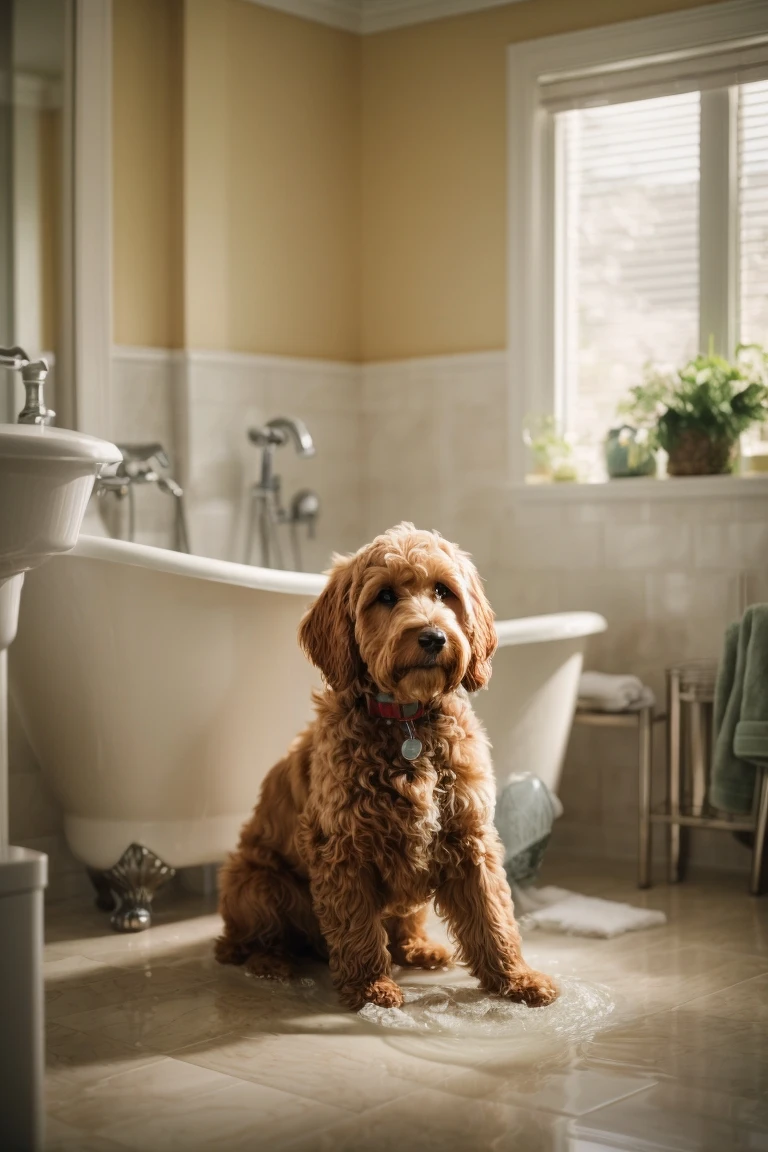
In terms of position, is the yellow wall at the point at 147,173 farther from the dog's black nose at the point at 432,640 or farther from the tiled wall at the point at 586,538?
the dog's black nose at the point at 432,640

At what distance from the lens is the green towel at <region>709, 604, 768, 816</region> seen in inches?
136

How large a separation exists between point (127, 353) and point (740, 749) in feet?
6.61

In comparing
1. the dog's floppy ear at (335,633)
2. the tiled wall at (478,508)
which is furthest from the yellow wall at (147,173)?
the dog's floppy ear at (335,633)

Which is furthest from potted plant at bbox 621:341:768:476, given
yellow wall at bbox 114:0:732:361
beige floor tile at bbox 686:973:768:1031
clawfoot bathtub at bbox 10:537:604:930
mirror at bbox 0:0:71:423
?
mirror at bbox 0:0:71:423

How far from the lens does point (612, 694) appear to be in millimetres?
3779

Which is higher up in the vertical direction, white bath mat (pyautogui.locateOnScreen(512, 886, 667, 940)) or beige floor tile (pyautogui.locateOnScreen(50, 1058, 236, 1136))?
beige floor tile (pyautogui.locateOnScreen(50, 1058, 236, 1136))

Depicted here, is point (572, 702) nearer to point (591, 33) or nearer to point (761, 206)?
point (761, 206)

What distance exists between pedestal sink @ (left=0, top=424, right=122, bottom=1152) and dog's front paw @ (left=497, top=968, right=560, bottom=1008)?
3.23ft

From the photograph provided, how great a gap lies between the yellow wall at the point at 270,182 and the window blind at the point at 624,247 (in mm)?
779

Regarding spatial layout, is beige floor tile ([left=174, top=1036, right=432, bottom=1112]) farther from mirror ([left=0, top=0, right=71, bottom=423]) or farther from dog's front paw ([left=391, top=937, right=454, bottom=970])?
mirror ([left=0, top=0, right=71, bottom=423])

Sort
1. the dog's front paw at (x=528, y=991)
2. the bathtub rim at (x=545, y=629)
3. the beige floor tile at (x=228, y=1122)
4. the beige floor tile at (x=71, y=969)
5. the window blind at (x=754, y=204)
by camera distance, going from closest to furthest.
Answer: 1. the beige floor tile at (x=228, y=1122)
2. the dog's front paw at (x=528, y=991)
3. the beige floor tile at (x=71, y=969)
4. the bathtub rim at (x=545, y=629)
5. the window blind at (x=754, y=204)

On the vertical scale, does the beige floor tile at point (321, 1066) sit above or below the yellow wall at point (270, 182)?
below

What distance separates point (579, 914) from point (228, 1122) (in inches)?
56.0

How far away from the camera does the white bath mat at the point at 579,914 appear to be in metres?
3.29
